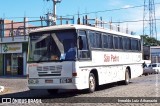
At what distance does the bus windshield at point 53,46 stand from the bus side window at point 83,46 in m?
0.29

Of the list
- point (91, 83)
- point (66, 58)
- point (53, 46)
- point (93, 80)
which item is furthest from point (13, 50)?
point (66, 58)

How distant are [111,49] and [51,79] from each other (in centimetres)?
527

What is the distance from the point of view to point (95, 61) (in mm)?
18156

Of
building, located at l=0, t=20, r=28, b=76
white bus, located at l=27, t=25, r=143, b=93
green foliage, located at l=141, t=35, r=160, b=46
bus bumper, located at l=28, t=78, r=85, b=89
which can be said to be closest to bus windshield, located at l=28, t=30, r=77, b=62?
white bus, located at l=27, t=25, r=143, b=93

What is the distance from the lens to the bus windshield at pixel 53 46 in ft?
53.3

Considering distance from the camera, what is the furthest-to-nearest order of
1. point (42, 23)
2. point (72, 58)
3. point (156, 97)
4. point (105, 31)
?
1. point (42, 23)
2. point (105, 31)
3. point (72, 58)
4. point (156, 97)

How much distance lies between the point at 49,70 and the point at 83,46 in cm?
188

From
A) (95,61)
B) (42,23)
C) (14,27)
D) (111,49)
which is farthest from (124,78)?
(14,27)

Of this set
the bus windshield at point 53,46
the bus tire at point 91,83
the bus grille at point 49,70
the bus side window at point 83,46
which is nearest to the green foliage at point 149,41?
the bus tire at point 91,83

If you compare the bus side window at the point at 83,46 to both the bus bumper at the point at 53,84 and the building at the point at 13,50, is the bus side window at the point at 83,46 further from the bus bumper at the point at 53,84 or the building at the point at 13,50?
the building at the point at 13,50

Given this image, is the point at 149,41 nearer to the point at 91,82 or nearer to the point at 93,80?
the point at 93,80

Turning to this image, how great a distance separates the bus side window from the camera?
54.0 ft

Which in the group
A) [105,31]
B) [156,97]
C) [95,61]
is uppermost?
[105,31]

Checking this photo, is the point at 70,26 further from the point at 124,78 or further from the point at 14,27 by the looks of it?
the point at 14,27
